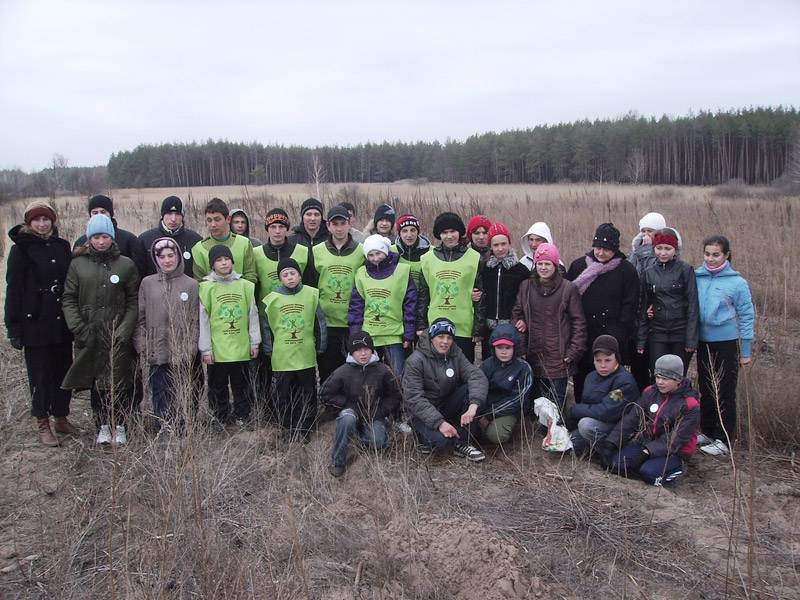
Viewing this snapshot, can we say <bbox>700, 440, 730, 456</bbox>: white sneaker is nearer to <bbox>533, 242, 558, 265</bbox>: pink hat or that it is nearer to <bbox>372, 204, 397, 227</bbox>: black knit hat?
<bbox>533, 242, 558, 265</bbox>: pink hat

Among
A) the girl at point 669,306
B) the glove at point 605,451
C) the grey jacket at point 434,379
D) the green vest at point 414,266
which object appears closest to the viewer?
the glove at point 605,451

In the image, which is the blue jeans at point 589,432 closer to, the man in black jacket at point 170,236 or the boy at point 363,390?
the boy at point 363,390

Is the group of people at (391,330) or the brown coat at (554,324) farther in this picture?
the brown coat at (554,324)

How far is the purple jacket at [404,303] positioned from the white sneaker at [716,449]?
2.83m

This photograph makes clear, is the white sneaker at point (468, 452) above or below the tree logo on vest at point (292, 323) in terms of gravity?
below

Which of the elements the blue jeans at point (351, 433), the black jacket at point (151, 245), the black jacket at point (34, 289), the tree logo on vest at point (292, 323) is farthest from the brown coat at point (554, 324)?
the black jacket at point (34, 289)

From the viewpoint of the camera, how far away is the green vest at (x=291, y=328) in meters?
5.09

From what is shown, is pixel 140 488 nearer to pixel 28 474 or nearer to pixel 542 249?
pixel 28 474

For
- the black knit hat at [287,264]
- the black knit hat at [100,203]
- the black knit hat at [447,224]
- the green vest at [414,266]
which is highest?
the black knit hat at [100,203]

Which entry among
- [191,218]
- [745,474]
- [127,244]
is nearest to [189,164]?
[191,218]

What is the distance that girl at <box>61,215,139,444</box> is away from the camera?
4656mm

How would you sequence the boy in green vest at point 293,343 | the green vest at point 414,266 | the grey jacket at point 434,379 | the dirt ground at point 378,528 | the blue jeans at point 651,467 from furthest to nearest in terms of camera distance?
the green vest at point 414,266
the boy in green vest at point 293,343
the grey jacket at point 434,379
the blue jeans at point 651,467
the dirt ground at point 378,528

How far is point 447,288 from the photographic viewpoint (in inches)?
206

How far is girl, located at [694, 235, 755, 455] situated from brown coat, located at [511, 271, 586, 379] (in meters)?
1.10
